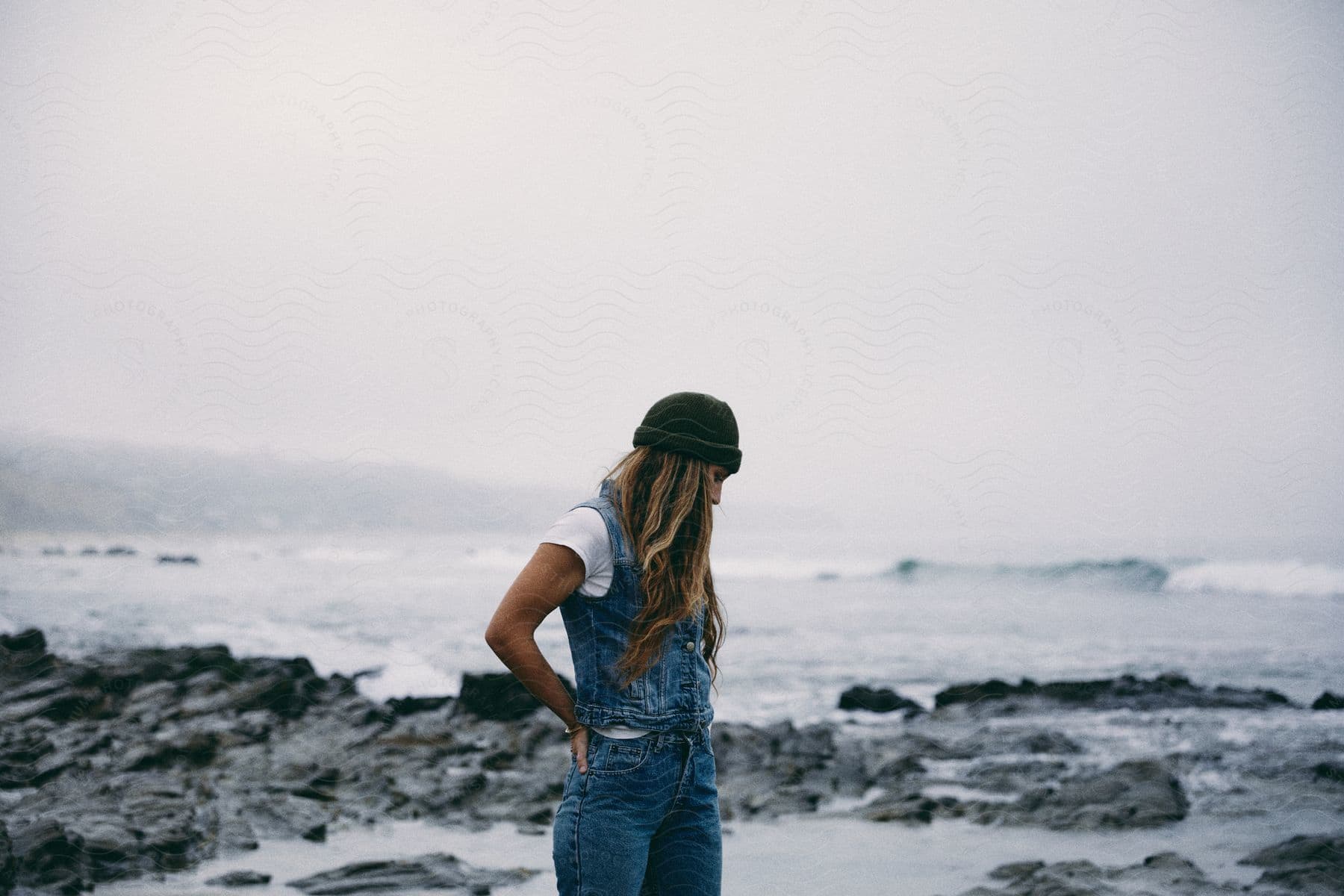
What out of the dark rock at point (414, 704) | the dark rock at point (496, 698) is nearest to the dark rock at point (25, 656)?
the dark rock at point (414, 704)

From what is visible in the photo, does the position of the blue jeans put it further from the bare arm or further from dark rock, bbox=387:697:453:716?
dark rock, bbox=387:697:453:716

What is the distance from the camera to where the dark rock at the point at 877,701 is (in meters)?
5.39

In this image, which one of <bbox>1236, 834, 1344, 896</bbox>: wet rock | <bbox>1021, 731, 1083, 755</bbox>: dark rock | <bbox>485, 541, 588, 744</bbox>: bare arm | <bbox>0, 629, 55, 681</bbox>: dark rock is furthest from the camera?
<bbox>1021, 731, 1083, 755</bbox>: dark rock

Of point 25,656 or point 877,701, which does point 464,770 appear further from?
point 877,701

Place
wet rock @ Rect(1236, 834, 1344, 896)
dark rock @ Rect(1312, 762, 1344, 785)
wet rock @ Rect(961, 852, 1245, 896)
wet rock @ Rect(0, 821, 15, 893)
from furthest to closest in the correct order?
dark rock @ Rect(1312, 762, 1344, 785) → wet rock @ Rect(1236, 834, 1344, 896) → wet rock @ Rect(961, 852, 1245, 896) → wet rock @ Rect(0, 821, 15, 893)

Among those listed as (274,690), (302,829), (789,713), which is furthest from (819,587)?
(302,829)

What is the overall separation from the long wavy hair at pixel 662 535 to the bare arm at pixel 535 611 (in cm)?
9

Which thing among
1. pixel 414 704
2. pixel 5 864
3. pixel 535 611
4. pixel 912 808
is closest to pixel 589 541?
pixel 535 611

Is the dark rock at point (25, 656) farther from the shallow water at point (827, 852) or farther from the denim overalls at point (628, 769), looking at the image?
the denim overalls at point (628, 769)

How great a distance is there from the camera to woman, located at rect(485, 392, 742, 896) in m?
1.31

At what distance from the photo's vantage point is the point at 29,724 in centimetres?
420

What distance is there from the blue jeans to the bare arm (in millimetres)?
91

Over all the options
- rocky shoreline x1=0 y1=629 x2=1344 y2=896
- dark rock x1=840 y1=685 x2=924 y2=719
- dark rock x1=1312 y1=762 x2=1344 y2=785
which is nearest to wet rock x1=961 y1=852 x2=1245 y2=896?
rocky shoreline x1=0 y1=629 x2=1344 y2=896

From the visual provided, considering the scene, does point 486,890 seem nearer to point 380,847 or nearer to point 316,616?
point 380,847
